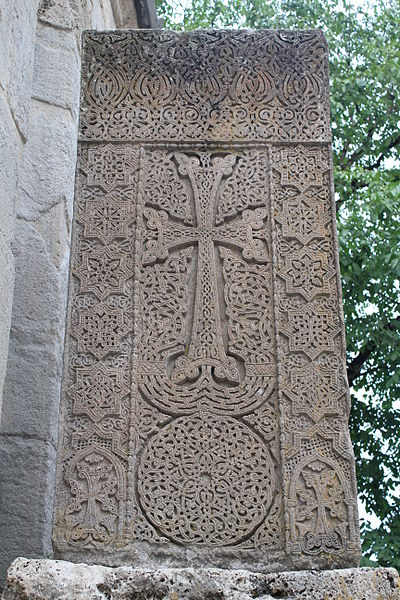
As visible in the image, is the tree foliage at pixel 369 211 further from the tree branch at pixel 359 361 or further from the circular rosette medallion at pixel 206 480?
the circular rosette medallion at pixel 206 480

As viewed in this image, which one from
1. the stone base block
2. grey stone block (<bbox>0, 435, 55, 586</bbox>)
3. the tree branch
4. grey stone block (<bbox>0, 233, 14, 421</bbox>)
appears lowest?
the stone base block

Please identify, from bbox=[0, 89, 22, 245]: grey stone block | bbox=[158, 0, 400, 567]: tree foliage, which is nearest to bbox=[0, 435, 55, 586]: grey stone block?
bbox=[0, 89, 22, 245]: grey stone block

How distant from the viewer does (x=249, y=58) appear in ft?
9.63

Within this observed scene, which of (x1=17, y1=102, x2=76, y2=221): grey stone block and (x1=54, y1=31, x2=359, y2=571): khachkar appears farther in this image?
(x1=17, y1=102, x2=76, y2=221): grey stone block

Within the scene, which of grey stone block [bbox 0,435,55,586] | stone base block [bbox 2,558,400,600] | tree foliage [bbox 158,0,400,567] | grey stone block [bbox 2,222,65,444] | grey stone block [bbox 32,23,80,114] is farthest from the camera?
tree foliage [bbox 158,0,400,567]

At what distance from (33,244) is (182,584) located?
154 cm

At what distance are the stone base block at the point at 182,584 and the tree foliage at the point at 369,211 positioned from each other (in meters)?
4.63

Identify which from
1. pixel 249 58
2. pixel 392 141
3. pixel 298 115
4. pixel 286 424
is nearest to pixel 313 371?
pixel 286 424

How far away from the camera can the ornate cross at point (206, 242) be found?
8.20ft

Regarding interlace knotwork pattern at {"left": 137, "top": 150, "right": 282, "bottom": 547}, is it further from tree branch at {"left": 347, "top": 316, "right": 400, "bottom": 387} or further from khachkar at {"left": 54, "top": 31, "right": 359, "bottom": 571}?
tree branch at {"left": 347, "top": 316, "right": 400, "bottom": 387}

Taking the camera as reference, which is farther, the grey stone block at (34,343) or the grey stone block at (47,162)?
the grey stone block at (47,162)

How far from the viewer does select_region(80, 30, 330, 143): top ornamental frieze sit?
2.83m

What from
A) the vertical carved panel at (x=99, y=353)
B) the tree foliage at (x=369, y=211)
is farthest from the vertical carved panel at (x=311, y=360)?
the tree foliage at (x=369, y=211)

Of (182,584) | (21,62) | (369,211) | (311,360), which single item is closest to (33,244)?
(21,62)
